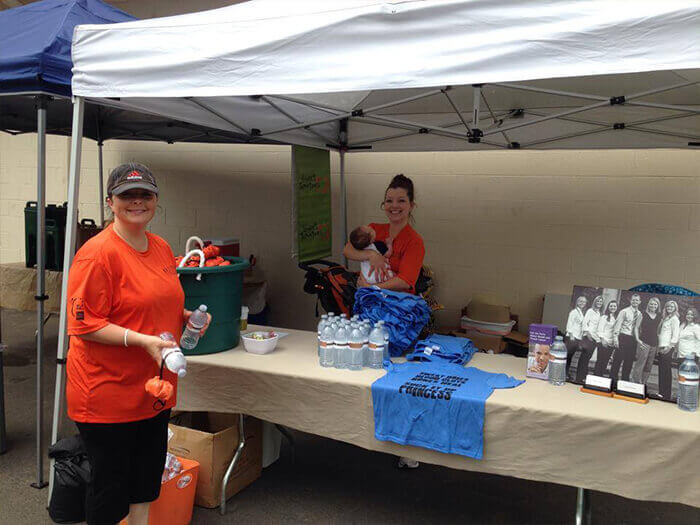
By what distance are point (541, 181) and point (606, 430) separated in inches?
123

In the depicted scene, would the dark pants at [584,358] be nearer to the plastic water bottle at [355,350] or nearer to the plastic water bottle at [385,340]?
the plastic water bottle at [385,340]

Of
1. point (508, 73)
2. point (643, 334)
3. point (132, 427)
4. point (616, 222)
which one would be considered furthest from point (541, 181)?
point (132, 427)

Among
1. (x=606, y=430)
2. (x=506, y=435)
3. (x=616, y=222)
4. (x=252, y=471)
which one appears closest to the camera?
(x=606, y=430)

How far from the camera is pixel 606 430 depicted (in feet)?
7.51

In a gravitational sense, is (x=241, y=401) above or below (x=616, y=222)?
below

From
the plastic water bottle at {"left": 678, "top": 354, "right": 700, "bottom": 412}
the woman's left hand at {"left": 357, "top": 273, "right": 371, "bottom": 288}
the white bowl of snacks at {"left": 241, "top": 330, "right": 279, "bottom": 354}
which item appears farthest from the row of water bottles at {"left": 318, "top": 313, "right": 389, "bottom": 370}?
the plastic water bottle at {"left": 678, "top": 354, "right": 700, "bottom": 412}

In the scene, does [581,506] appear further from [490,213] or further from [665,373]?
[490,213]

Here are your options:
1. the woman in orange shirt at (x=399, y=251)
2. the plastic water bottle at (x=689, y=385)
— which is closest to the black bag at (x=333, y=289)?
the woman in orange shirt at (x=399, y=251)

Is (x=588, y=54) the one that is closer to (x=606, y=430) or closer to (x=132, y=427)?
(x=606, y=430)

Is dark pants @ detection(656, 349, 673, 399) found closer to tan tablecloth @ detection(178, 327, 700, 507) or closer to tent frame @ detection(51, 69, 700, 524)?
tan tablecloth @ detection(178, 327, 700, 507)

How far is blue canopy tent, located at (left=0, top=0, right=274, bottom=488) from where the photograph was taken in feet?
10.6

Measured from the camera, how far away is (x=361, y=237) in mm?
3674

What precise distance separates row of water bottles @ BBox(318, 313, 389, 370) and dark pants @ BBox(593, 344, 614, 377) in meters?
0.95

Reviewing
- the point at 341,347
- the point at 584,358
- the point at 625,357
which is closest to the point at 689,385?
the point at 625,357
